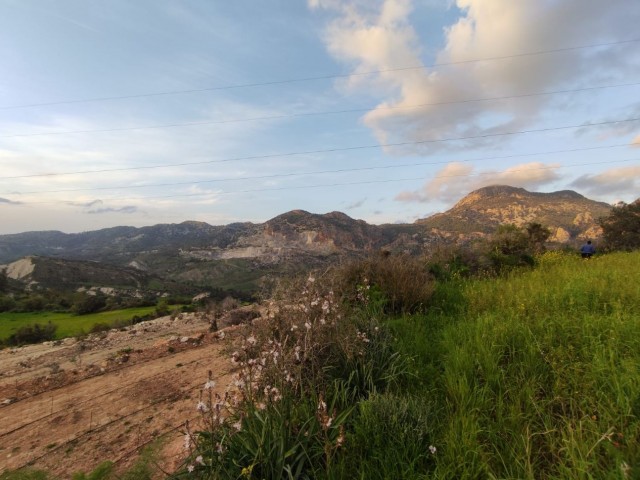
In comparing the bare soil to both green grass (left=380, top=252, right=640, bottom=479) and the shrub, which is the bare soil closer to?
the shrub

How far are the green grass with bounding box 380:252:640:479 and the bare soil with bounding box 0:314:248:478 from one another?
2227 mm

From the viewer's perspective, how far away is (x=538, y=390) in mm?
3146

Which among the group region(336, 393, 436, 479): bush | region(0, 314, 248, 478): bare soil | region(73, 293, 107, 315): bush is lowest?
region(73, 293, 107, 315): bush

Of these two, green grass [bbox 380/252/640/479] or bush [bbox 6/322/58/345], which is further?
bush [bbox 6/322/58/345]

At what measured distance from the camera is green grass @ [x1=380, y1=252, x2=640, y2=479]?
231 centimetres

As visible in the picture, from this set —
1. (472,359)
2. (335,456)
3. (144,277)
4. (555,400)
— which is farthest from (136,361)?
(144,277)

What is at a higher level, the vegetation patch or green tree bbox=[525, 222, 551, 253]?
green tree bbox=[525, 222, 551, 253]

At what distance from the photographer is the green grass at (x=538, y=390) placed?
2305mm

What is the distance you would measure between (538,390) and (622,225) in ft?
116

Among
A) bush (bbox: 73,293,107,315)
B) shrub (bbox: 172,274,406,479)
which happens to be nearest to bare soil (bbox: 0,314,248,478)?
shrub (bbox: 172,274,406,479)

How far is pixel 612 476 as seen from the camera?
6.20ft

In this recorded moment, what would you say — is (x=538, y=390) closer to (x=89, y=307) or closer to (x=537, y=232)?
(x=537, y=232)

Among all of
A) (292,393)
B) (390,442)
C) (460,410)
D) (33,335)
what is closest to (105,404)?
(292,393)

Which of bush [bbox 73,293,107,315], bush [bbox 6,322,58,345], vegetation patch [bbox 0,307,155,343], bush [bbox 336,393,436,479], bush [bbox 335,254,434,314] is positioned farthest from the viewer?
bush [bbox 73,293,107,315]
